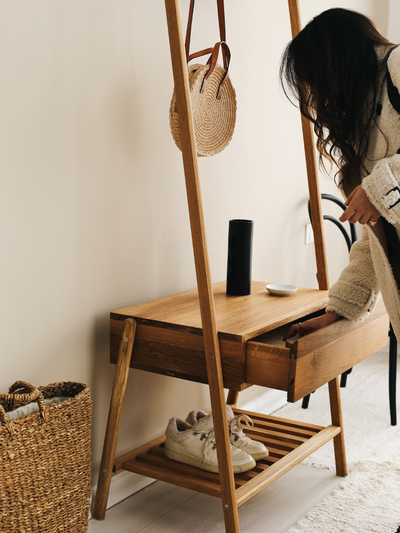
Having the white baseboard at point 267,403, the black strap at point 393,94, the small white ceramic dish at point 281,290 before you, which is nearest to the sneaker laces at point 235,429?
the small white ceramic dish at point 281,290

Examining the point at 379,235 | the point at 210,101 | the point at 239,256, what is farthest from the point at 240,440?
the point at 210,101

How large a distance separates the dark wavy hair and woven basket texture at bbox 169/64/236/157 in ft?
1.06

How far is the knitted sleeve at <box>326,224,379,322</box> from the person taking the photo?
1329 mm

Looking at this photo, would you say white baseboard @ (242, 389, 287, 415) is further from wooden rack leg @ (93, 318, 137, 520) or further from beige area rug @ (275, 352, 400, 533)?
wooden rack leg @ (93, 318, 137, 520)

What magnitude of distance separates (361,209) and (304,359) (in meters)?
0.32

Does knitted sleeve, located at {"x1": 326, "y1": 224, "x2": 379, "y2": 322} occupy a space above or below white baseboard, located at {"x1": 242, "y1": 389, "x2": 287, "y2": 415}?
above

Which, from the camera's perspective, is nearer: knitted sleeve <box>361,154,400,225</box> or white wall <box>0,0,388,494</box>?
knitted sleeve <box>361,154,400,225</box>

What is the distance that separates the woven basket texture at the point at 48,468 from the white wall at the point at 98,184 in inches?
7.6

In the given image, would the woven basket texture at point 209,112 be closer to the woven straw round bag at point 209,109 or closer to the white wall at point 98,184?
the woven straw round bag at point 209,109

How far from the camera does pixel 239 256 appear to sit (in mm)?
1521

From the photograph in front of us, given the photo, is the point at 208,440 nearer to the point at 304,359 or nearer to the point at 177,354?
the point at 177,354

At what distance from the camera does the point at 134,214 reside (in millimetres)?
1476

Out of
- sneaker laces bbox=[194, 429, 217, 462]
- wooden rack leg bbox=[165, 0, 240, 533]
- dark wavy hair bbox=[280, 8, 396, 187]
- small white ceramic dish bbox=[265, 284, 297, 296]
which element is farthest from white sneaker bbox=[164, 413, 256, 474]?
dark wavy hair bbox=[280, 8, 396, 187]

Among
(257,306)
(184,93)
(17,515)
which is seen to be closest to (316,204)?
(257,306)
